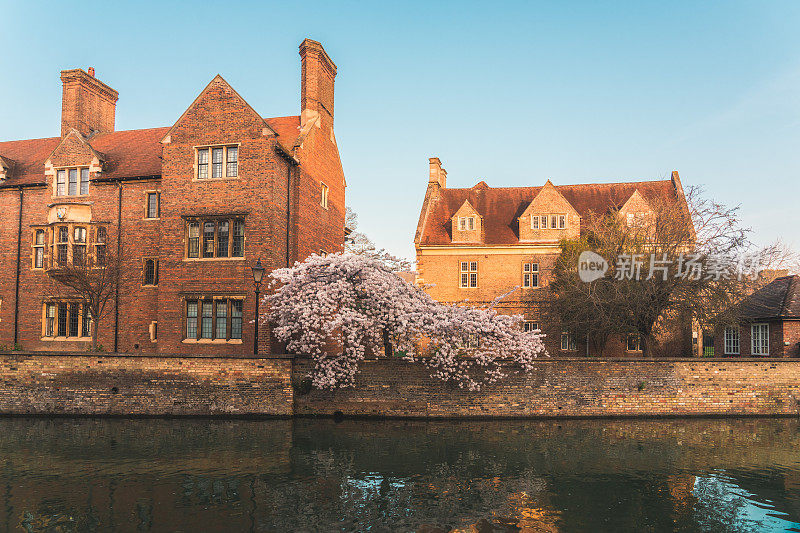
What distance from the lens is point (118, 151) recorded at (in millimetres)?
31859

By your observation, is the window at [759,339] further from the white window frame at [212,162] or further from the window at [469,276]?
the white window frame at [212,162]

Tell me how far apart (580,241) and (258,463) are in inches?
965

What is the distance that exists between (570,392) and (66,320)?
2527 cm

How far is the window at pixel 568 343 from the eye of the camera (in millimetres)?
35312

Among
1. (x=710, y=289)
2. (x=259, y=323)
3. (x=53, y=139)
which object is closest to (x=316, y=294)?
(x=259, y=323)

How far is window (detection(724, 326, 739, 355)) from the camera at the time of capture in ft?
111

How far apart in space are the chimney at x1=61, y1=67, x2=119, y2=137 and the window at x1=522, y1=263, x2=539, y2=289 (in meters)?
29.0

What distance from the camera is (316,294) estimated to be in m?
23.2

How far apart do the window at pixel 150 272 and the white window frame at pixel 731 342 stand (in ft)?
106

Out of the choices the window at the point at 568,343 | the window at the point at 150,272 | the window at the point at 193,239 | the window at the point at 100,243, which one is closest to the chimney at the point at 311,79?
the window at the point at 193,239

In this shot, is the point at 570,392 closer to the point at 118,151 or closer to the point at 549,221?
the point at 549,221

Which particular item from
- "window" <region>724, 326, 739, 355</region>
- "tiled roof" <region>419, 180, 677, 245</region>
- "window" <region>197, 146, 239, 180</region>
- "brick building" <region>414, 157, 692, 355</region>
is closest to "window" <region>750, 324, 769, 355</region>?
"window" <region>724, 326, 739, 355</region>

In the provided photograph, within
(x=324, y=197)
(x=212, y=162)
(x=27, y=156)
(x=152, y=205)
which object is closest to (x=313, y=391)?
(x=212, y=162)

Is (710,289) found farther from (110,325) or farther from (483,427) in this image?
(110,325)
